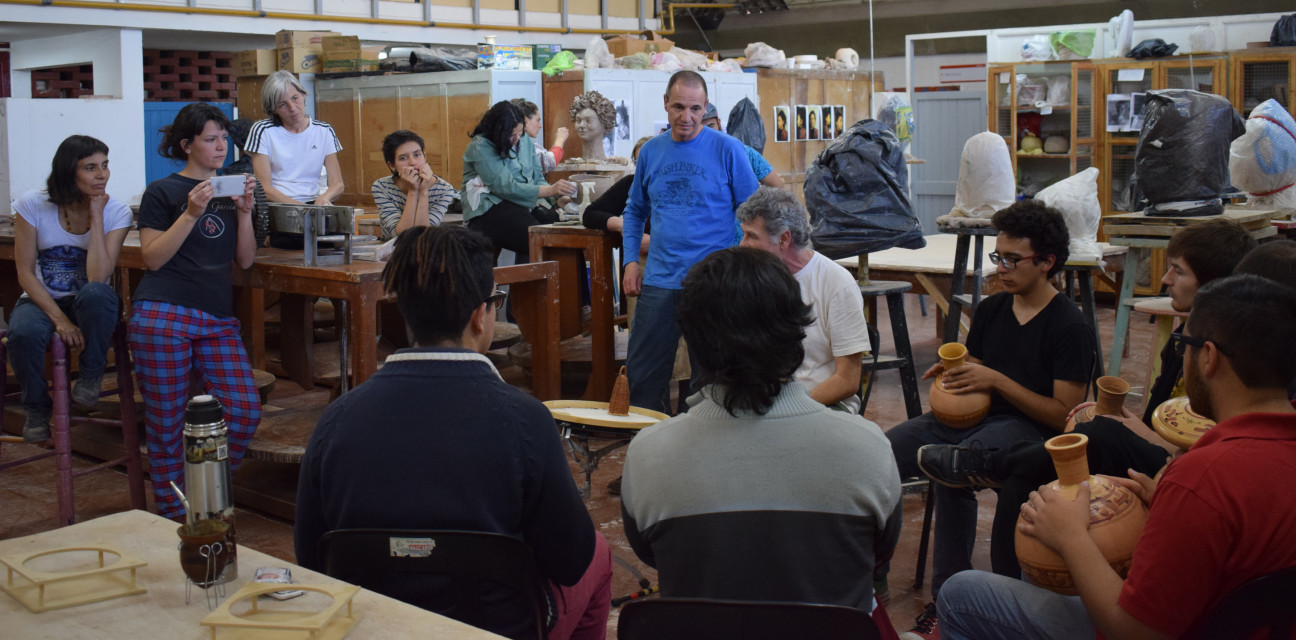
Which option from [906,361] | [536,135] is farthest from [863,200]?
[536,135]

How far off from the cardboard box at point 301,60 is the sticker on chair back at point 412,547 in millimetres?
9341

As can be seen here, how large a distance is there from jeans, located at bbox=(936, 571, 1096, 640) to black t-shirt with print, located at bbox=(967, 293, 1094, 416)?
1059 mm

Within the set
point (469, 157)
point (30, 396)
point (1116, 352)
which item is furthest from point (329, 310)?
point (1116, 352)

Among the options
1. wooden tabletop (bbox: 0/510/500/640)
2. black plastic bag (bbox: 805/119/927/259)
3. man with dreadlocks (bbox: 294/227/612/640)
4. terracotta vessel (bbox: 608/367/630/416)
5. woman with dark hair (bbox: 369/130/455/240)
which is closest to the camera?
wooden tabletop (bbox: 0/510/500/640)

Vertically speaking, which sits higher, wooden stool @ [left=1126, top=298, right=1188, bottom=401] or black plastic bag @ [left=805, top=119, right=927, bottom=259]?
black plastic bag @ [left=805, top=119, right=927, bottom=259]

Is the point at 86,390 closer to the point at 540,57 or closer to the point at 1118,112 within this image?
the point at 540,57

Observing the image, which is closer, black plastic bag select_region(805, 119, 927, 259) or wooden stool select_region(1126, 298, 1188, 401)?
wooden stool select_region(1126, 298, 1188, 401)

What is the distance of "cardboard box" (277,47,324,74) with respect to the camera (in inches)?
408

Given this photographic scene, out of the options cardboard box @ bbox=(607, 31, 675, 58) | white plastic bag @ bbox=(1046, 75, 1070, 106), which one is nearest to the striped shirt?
cardboard box @ bbox=(607, 31, 675, 58)

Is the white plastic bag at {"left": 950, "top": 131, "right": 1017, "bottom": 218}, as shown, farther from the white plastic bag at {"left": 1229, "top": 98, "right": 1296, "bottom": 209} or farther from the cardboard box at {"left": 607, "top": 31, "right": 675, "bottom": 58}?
the cardboard box at {"left": 607, "top": 31, "right": 675, "bottom": 58}

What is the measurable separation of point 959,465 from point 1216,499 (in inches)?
51.7

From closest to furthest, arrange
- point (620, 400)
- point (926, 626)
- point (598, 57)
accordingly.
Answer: point (926, 626) → point (620, 400) → point (598, 57)

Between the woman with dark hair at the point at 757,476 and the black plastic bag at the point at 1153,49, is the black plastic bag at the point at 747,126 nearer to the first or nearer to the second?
the black plastic bag at the point at 1153,49

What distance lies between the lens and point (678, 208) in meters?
4.49
